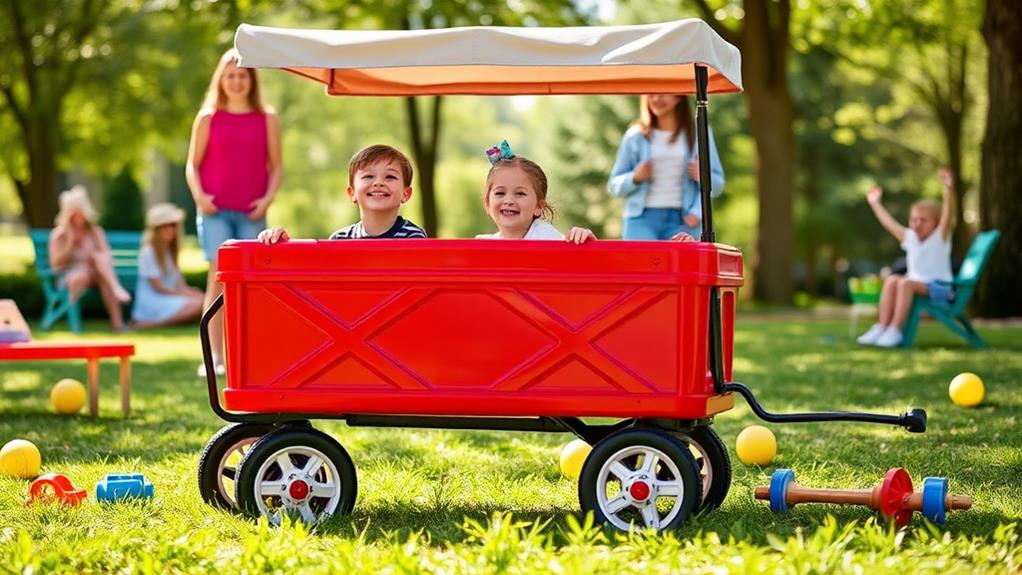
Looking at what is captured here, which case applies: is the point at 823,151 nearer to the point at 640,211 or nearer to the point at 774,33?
the point at 774,33

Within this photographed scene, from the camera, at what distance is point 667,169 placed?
7.64 meters

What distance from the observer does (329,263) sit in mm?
4375

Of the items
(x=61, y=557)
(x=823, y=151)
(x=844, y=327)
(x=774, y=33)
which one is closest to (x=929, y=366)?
(x=844, y=327)

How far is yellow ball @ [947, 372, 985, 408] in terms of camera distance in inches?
286

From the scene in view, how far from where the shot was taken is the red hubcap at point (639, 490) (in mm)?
4246

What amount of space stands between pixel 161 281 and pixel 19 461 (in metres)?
11.2

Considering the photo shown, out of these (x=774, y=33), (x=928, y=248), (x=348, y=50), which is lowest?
(x=928, y=248)

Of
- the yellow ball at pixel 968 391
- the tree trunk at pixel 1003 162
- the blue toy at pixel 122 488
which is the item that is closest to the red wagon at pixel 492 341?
the blue toy at pixel 122 488

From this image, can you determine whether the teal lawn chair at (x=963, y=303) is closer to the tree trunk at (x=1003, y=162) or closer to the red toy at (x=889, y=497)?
the tree trunk at (x=1003, y=162)

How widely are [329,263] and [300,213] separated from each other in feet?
151

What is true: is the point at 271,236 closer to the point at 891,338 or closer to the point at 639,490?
the point at 639,490

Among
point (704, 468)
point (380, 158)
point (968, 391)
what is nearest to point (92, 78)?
point (968, 391)

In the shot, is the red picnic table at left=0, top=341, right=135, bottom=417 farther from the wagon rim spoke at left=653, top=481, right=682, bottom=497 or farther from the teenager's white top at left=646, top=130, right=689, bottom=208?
the wagon rim spoke at left=653, top=481, right=682, bottom=497

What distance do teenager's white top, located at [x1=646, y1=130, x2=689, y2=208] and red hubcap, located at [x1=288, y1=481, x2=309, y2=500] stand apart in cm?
367
